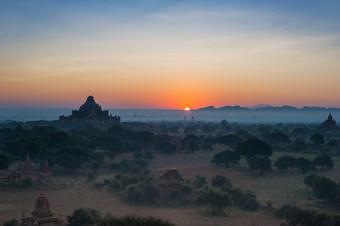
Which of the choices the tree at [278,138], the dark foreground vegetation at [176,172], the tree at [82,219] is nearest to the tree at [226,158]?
the dark foreground vegetation at [176,172]

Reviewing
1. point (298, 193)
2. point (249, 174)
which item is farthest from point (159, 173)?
point (298, 193)

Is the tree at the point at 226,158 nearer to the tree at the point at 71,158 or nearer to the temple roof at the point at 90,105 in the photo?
the tree at the point at 71,158

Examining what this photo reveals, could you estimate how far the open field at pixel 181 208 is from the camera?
83.1ft

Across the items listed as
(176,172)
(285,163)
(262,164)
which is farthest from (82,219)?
(285,163)

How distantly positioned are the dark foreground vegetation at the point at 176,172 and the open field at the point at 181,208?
2.25 feet

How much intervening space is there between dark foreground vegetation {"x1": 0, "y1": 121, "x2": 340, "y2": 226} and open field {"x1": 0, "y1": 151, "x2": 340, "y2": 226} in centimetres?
68

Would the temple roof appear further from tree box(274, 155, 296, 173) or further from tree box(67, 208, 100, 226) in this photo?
tree box(67, 208, 100, 226)

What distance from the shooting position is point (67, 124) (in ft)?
331

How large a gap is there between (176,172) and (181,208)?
8.09 metres

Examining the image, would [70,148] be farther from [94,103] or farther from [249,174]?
[94,103]

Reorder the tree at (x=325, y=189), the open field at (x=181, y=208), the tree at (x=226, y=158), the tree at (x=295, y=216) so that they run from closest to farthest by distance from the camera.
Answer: the tree at (x=295, y=216) → the open field at (x=181, y=208) → the tree at (x=325, y=189) → the tree at (x=226, y=158)

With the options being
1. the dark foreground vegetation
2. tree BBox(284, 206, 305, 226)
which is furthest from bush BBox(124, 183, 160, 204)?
tree BBox(284, 206, 305, 226)

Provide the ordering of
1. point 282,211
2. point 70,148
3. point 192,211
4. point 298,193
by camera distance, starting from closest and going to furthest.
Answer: point 282,211, point 192,211, point 298,193, point 70,148

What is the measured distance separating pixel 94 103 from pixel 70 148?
62.1m
